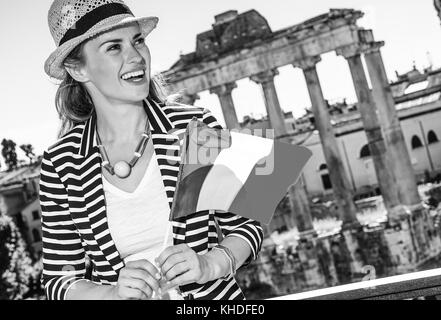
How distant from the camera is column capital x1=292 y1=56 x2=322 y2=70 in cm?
2192

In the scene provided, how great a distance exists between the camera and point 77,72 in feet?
8.10

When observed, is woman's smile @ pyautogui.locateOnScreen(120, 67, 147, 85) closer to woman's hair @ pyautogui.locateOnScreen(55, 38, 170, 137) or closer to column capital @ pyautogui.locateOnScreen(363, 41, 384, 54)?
Answer: woman's hair @ pyautogui.locateOnScreen(55, 38, 170, 137)

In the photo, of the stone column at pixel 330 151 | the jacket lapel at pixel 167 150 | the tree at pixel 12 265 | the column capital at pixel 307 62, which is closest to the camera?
the jacket lapel at pixel 167 150

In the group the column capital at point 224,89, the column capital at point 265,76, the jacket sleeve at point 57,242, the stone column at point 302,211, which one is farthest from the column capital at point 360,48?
the jacket sleeve at point 57,242

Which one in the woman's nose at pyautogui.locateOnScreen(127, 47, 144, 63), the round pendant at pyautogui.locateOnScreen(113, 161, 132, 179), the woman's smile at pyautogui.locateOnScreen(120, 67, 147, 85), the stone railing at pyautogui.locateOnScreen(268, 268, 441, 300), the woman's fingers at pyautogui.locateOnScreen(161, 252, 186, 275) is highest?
the woman's nose at pyautogui.locateOnScreen(127, 47, 144, 63)

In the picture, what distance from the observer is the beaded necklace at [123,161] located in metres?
2.29

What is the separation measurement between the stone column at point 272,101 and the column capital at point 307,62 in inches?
31.6

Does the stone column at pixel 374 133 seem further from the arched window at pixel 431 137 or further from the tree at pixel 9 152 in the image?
the tree at pixel 9 152

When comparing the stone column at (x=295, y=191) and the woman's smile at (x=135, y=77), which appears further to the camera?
the stone column at (x=295, y=191)

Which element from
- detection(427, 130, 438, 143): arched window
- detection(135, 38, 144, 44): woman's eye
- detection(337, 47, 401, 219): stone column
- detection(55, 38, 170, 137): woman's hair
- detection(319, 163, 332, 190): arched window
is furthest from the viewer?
detection(319, 163, 332, 190): arched window

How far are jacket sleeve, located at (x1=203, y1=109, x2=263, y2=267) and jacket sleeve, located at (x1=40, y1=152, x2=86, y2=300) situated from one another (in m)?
0.52

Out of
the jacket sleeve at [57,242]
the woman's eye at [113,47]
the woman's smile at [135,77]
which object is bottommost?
the jacket sleeve at [57,242]

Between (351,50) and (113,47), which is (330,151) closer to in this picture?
(351,50)

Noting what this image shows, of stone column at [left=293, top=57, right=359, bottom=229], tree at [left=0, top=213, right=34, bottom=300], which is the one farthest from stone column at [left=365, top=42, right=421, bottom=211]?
tree at [left=0, top=213, right=34, bottom=300]
